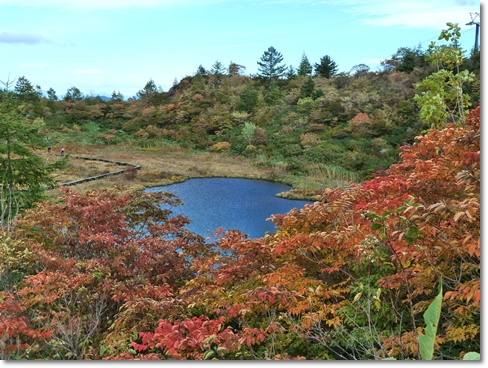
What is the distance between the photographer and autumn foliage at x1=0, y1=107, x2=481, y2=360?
7.86ft

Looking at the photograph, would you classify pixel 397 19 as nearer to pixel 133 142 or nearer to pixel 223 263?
pixel 223 263

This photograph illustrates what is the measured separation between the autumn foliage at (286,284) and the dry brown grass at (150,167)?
9.62 feet

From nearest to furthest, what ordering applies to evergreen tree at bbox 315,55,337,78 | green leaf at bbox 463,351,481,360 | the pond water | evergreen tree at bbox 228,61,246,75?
green leaf at bbox 463,351,481,360, the pond water, evergreen tree at bbox 228,61,246,75, evergreen tree at bbox 315,55,337,78

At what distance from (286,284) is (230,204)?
10.1ft

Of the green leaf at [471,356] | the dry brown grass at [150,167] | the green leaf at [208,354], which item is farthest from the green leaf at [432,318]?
the dry brown grass at [150,167]

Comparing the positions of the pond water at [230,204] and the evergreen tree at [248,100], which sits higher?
the evergreen tree at [248,100]

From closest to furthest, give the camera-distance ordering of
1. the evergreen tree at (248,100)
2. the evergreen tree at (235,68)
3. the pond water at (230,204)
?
the pond water at (230,204)
the evergreen tree at (235,68)
the evergreen tree at (248,100)

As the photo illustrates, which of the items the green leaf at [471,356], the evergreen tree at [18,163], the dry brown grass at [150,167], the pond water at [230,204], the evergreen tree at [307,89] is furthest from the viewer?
the evergreen tree at [307,89]

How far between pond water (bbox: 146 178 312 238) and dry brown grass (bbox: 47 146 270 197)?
1.22 feet

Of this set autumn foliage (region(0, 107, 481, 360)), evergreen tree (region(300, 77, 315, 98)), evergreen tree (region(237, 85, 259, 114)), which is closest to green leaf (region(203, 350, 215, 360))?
autumn foliage (region(0, 107, 481, 360))

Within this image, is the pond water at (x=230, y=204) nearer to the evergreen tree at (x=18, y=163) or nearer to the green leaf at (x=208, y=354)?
the evergreen tree at (x=18, y=163)

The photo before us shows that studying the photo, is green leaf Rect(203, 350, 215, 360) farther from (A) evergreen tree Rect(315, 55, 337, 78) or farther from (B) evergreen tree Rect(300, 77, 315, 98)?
(B) evergreen tree Rect(300, 77, 315, 98)

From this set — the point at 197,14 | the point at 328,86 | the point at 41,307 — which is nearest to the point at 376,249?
the point at 197,14

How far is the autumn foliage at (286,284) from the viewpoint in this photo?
7.86ft
